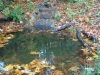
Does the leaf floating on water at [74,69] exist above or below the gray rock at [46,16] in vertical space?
below

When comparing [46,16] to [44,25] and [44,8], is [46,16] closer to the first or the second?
[44,8]

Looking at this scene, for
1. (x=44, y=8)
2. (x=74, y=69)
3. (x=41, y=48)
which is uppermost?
(x=44, y=8)

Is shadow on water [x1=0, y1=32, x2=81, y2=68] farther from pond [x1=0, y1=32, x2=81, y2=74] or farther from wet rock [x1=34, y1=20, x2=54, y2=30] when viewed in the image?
wet rock [x1=34, y1=20, x2=54, y2=30]

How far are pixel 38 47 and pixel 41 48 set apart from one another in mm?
118

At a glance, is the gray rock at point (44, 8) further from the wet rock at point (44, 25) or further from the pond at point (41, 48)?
the pond at point (41, 48)

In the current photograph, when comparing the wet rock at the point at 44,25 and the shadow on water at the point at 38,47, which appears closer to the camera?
the shadow on water at the point at 38,47

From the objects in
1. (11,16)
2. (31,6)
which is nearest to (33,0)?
(31,6)

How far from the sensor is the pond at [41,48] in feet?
21.1

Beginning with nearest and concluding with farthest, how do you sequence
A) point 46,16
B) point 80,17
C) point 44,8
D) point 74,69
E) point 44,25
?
point 74,69 < point 44,25 < point 80,17 < point 46,16 < point 44,8

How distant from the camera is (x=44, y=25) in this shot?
32.7ft

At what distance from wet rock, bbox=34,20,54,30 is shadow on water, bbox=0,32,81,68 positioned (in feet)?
2.67

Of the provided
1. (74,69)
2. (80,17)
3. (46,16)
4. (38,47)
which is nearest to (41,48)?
(38,47)

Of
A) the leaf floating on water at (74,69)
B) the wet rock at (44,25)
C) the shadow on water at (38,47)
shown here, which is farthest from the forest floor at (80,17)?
the leaf floating on water at (74,69)

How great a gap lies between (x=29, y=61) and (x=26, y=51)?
0.75 m
